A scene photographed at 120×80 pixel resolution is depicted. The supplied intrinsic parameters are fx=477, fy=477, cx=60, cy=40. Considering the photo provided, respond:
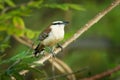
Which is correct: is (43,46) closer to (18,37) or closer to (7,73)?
(7,73)

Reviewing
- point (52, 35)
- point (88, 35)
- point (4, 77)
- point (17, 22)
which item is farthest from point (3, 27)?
point (88, 35)

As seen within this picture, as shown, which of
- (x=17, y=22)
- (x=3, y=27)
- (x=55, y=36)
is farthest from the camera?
(x=17, y=22)

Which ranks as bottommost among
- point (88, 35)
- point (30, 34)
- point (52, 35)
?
point (88, 35)

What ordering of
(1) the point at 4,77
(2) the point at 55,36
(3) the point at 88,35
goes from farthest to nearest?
(3) the point at 88,35
(2) the point at 55,36
(1) the point at 4,77

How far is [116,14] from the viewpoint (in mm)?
7016

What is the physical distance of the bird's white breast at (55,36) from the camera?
8.30ft

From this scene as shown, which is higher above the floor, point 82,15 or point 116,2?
point 116,2

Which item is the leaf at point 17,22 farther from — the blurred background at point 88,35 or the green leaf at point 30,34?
the blurred background at point 88,35

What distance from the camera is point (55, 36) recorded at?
2.57m

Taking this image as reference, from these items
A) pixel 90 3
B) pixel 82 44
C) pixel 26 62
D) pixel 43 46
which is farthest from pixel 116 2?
pixel 82 44

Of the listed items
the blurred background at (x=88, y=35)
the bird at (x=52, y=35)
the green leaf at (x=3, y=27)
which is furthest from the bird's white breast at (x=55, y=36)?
the blurred background at (x=88, y=35)

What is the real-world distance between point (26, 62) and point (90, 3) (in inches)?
226

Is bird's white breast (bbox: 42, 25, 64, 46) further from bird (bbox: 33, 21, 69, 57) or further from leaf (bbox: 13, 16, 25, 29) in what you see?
leaf (bbox: 13, 16, 25, 29)

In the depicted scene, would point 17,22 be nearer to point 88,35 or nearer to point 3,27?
point 3,27
